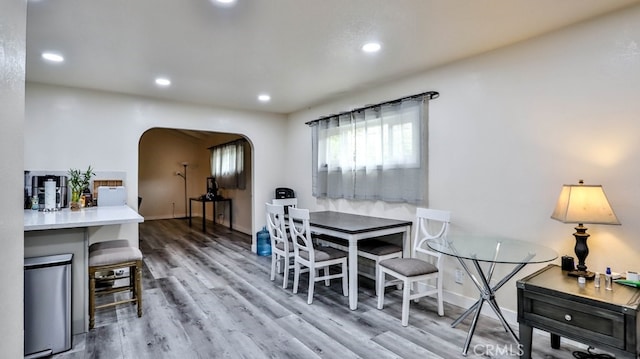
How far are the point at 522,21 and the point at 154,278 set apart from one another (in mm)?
4514

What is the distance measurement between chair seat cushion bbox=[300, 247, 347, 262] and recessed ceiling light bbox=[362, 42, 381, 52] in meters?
1.99

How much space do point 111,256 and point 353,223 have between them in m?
2.26

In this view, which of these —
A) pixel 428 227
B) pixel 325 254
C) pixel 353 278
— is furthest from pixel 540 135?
pixel 325 254

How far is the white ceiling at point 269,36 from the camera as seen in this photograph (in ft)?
6.84

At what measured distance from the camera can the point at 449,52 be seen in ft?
9.30

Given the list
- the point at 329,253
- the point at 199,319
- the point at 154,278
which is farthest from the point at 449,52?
the point at 154,278

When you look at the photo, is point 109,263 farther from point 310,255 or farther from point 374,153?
point 374,153

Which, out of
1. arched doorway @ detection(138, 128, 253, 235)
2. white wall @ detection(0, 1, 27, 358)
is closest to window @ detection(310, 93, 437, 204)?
white wall @ detection(0, 1, 27, 358)

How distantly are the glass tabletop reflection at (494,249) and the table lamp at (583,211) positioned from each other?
0.17 metres

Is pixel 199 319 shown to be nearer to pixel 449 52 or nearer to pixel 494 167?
pixel 494 167

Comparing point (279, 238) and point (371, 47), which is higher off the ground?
point (371, 47)

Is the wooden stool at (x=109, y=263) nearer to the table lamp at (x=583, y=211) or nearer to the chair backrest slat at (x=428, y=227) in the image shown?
the chair backrest slat at (x=428, y=227)

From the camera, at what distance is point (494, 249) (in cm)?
238

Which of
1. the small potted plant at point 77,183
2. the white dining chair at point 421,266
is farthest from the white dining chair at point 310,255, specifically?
the small potted plant at point 77,183
